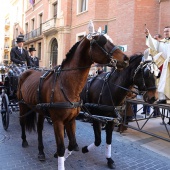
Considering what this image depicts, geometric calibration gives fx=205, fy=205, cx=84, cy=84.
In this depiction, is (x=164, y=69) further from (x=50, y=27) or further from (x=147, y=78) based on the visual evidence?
(x=50, y=27)

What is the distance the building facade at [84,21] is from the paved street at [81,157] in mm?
4450

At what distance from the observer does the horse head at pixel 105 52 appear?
8.64 feet

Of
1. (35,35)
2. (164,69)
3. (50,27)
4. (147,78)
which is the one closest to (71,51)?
(147,78)

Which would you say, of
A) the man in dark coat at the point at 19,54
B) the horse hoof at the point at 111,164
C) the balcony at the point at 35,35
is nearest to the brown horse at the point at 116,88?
the horse hoof at the point at 111,164

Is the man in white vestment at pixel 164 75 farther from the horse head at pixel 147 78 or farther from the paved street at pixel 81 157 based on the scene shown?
the paved street at pixel 81 157

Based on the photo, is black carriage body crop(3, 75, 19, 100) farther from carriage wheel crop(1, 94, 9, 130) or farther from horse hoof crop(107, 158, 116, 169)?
horse hoof crop(107, 158, 116, 169)

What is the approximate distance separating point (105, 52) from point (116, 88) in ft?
4.50

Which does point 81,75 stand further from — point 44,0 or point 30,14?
point 30,14

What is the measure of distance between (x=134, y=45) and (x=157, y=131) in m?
8.01

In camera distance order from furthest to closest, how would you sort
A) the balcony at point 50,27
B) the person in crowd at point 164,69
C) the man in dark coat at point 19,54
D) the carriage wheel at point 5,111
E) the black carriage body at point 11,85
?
1. the balcony at point 50,27
2. the man in dark coat at point 19,54
3. the black carriage body at point 11,85
4. the carriage wheel at point 5,111
5. the person in crowd at point 164,69

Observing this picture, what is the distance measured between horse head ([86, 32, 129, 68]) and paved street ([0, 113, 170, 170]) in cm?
207

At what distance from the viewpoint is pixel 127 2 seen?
44.5ft

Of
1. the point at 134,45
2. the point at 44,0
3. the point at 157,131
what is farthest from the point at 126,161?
the point at 44,0

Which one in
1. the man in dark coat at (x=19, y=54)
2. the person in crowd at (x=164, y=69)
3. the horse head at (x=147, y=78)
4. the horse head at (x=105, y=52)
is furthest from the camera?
the man in dark coat at (x=19, y=54)
